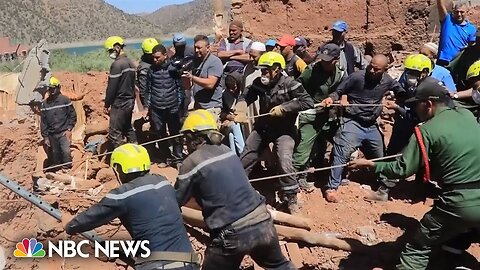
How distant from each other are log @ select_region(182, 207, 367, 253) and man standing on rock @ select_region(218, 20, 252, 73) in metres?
2.39

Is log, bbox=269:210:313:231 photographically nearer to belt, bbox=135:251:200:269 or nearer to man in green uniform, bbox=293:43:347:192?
man in green uniform, bbox=293:43:347:192

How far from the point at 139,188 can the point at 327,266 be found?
2.61 m

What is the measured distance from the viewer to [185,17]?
93.9 m

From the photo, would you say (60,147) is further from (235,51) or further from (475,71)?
(475,71)

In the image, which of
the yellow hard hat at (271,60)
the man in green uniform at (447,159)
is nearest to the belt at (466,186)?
the man in green uniform at (447,159)

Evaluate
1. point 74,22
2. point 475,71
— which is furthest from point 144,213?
point 74,22

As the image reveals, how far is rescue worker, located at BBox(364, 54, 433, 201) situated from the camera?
6.37m

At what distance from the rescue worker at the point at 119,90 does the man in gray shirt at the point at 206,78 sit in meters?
1.01

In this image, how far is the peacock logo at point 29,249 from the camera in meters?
6.14

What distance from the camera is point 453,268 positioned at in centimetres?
539

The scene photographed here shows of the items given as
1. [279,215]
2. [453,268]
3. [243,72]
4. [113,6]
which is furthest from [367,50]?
[113,6]

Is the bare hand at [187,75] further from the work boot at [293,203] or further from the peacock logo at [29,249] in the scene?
the peacock logo at [29,249]

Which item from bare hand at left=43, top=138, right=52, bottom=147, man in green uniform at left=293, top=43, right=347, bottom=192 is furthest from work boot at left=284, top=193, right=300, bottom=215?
bare hand at left=43, top=138, right=52, bottom=147

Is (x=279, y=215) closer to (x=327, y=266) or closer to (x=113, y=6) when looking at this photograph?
(x=327, y=266)
